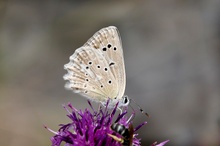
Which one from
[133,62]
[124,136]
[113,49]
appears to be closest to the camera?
[124,136]

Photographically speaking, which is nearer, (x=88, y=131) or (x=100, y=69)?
(x=88, y=131)

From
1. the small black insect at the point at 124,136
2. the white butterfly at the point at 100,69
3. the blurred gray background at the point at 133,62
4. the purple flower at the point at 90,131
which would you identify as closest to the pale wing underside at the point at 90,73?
the white butterfly at the point at 100,69

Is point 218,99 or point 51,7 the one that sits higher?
point 51,7

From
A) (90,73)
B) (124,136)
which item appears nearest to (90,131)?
(124,136)

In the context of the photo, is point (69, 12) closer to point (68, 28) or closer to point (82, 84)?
point (68, 28)

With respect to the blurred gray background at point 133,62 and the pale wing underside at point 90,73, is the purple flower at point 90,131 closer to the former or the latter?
the pale wing underside at point 90,73

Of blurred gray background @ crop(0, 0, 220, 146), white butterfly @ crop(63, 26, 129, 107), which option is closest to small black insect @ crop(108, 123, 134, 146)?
white butterfly @ crop(63, 26, 129, 107)

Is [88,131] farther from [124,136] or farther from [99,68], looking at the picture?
[99,68]

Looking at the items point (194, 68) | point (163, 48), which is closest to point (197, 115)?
point (194, 68)
